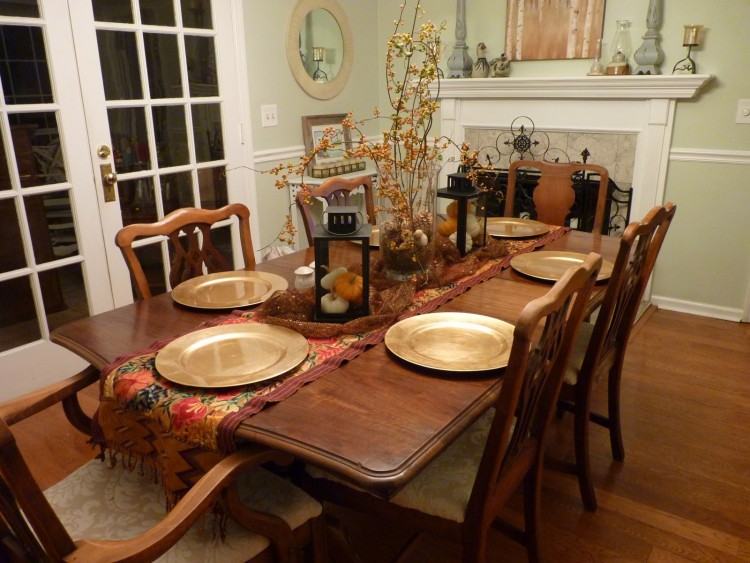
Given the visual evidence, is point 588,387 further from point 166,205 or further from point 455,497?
point 166,205

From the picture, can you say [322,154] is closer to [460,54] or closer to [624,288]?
[460,54]

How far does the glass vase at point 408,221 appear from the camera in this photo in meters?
1.73

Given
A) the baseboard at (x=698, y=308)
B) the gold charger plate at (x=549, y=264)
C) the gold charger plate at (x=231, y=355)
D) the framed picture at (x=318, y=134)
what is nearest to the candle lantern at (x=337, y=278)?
the gold charger plate at (x=231, y=355)

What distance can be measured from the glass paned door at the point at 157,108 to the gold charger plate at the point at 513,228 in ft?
5.42

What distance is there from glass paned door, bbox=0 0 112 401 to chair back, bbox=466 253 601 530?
7.26 ft

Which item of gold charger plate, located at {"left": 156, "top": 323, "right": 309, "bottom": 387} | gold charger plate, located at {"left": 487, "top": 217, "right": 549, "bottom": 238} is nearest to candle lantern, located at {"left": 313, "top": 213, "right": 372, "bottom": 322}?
gold charger plate, located at {"left": 156, "top": 323, "right": 309, "bottom": 387}

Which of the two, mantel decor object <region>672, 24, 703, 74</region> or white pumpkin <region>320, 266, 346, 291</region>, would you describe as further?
mantel decor object <region>672, 24, 703, 74</region>

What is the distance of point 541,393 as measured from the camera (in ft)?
4.75

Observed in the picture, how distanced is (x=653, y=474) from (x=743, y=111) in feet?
6.98

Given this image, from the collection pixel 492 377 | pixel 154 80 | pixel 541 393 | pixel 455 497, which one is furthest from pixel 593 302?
pixel 154 80

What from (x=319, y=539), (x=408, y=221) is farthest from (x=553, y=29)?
(x=319, y=539)

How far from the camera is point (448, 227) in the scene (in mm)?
2137

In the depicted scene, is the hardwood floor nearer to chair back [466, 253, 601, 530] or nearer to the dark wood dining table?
chair back [466, 253, 601, 530]

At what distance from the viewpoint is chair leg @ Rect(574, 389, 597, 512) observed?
190 centimetres
